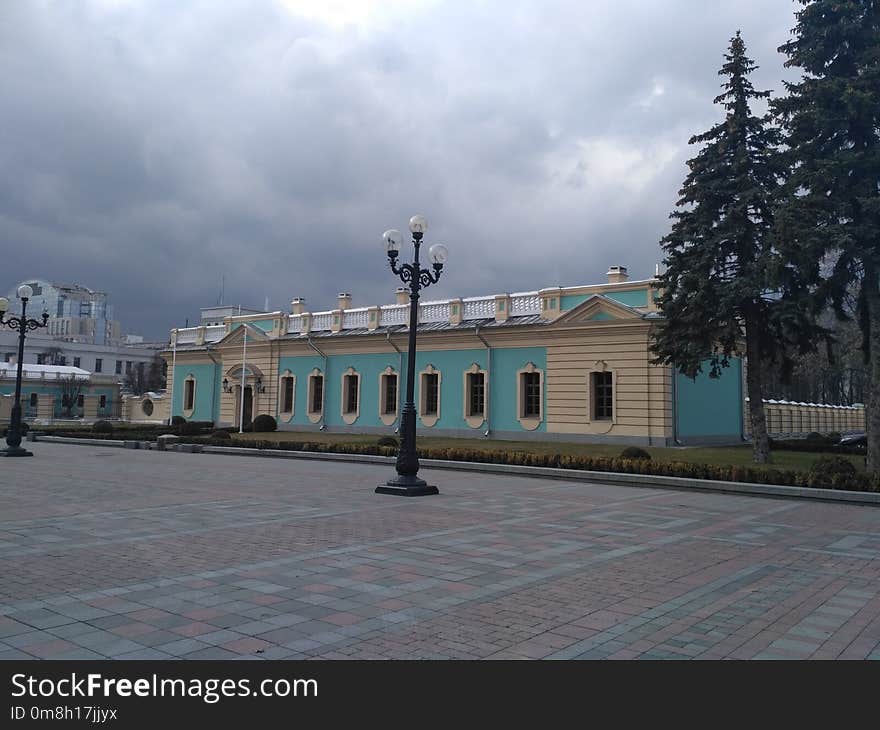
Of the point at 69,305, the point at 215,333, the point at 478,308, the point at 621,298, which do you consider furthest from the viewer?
the point at 69,305

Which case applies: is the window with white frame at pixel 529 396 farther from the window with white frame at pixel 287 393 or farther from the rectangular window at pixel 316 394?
the window with white frame at pixel 287 393

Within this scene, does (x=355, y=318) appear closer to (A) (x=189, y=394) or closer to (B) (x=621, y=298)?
(A) (x=189, y=394)

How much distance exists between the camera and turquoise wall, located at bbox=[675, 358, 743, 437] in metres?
28.7

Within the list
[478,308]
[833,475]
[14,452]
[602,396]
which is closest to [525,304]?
[478,308]

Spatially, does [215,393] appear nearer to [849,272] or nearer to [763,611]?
A: [849,272]

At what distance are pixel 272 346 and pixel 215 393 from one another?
578cm

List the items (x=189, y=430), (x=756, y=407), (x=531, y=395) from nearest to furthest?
(x=756, y=407) < (x=531, y=395) < (x=189, y=430)

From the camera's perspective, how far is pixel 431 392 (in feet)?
114

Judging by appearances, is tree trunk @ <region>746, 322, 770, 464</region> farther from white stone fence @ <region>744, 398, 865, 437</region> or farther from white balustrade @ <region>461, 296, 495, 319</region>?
white balustrade @ <region>461, 296, 495, 319</region>

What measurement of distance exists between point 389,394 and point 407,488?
2225cm

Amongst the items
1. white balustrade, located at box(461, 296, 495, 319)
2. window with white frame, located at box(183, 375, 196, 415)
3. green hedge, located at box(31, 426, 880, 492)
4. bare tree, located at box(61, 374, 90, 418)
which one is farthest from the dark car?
bare tree, located at box(61, 374, 90, 418)
